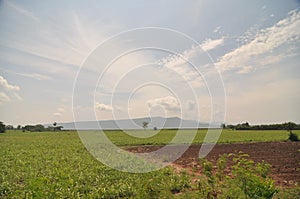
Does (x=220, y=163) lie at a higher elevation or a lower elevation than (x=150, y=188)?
higher

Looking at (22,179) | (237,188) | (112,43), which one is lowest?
(22,179)

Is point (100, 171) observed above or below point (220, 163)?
below

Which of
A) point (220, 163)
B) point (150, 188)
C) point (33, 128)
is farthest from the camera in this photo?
point (33, 128)

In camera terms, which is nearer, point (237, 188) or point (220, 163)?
point (237, 188)

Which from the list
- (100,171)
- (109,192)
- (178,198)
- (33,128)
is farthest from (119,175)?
(33,128)

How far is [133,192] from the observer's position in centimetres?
609

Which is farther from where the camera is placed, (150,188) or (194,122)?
(194,122)

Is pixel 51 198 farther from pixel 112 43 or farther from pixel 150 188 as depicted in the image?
pixel 112 43

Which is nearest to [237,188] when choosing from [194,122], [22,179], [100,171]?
[194,122]

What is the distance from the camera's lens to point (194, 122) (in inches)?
265

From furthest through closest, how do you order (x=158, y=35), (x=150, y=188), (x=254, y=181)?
(x=158, y=35)
(x=150, y=188)
(x=254, y=181)

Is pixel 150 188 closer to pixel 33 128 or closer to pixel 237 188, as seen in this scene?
pixel 237 188

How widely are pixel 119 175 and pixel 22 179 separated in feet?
10.6

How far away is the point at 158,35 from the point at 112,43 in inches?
56.0
